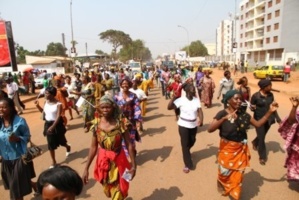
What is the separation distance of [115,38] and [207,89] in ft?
253

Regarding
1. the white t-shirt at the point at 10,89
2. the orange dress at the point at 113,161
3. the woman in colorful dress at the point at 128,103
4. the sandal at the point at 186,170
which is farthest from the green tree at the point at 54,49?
the orange dress at the point at 113,161

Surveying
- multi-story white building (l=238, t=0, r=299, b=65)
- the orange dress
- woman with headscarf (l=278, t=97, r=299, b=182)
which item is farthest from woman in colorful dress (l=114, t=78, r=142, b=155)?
multi-story white building (l=238, t=0, r=299, b=65)

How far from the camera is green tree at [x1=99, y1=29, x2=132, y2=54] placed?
84375 millimetres

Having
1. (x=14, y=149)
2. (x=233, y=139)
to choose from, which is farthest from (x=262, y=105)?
(x=14, y=149)

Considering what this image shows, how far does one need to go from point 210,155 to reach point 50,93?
3652mm

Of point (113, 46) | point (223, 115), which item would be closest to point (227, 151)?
point (223, 115)

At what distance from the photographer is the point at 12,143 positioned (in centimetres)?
364

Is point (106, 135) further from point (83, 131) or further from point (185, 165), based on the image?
point (83, 131)

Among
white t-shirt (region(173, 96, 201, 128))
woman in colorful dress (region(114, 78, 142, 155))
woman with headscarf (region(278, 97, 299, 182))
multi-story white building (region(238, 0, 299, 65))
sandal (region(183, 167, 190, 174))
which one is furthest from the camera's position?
multi-story white building (region(238, 0, 299, 65))

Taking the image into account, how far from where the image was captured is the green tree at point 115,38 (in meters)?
84.4

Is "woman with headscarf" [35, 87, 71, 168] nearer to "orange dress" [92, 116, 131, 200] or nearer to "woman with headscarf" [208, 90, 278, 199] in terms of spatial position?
"orange dress" [92, 116, 131, 200]

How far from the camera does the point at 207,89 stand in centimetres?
A: 1176

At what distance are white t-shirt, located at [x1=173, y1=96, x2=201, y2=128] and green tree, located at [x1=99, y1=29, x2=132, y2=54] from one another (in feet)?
270

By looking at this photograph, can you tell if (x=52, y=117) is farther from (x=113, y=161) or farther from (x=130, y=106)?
(x=113, y=161)
